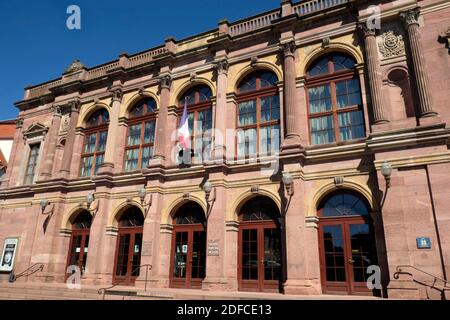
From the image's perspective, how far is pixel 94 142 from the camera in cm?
1939

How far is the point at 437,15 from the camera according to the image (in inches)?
492

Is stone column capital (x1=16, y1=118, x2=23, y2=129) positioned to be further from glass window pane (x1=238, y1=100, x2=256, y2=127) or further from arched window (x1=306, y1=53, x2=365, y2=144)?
arched window (x1=306, y1=53, x2=365, y2=144)

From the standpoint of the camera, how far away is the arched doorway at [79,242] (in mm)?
17250

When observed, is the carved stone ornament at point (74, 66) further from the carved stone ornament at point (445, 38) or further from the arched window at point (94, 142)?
the carved stone ornament at point (445, 38)

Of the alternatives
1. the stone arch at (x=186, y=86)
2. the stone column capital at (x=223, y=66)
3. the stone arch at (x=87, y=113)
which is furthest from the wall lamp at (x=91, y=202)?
the stone column capital at (x=223, y=66)

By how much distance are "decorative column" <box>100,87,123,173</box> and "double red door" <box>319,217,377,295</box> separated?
10.6 m

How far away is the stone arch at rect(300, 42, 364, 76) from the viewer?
13589mm

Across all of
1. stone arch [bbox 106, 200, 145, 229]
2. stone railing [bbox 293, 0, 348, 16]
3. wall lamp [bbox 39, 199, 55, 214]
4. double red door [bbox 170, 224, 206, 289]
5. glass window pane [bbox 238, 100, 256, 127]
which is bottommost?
double red door [bbox 170, 224, 206, 289]

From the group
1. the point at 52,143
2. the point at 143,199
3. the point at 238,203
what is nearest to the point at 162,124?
the point at 143,199

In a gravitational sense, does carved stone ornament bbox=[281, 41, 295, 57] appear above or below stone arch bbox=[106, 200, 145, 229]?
above

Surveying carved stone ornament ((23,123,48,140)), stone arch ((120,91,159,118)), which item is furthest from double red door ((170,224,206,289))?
carved stone ornament ((23,123,48,140))

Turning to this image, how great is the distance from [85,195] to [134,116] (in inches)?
185

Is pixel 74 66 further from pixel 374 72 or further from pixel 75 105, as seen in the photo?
pixel 374 72
